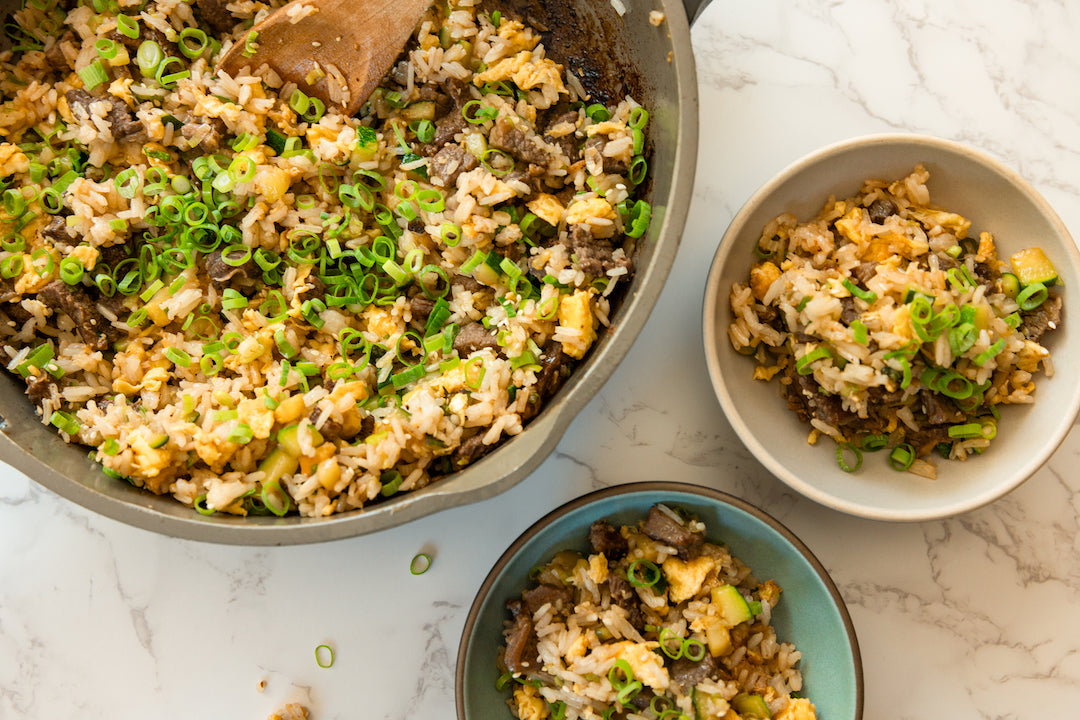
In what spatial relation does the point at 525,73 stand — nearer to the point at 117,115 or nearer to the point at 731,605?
the point at 117,115

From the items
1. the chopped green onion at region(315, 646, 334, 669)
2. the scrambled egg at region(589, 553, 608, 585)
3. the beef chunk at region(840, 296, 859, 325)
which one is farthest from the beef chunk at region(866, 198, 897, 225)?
the chopped green onion at region(315, 646, 334, 669)

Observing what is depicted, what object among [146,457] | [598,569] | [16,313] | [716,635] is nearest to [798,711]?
[716,635]

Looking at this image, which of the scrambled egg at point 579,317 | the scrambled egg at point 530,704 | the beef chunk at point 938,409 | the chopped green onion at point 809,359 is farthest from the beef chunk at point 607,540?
the beef chunk at point 938,409

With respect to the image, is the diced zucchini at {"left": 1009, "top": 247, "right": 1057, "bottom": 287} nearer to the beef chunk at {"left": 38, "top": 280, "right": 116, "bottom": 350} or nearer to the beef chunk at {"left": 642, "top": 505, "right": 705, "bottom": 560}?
the beef chunk at {"left": 642, "top": 505, "right": 705, "bottom": 560}

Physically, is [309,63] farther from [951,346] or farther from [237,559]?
[951,346]

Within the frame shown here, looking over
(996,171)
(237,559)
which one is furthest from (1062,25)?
(237,559)

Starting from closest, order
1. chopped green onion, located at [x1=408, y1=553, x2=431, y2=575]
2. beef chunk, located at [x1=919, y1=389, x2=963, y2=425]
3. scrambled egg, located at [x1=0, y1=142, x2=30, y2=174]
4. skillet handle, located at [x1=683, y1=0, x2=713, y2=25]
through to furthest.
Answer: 1. skillet handle, located at [x1=683, y1=0, x2=713, y2=25]
2. scrambled egg, located at [x1=0, y1=142, x2=30, y2=174]
3. beef chunk, located at [x1=919, y1=389, x2=963, y2=425]
4. chopped green onion, located at [x1=408, y1=553, x2=431, y2=575]
